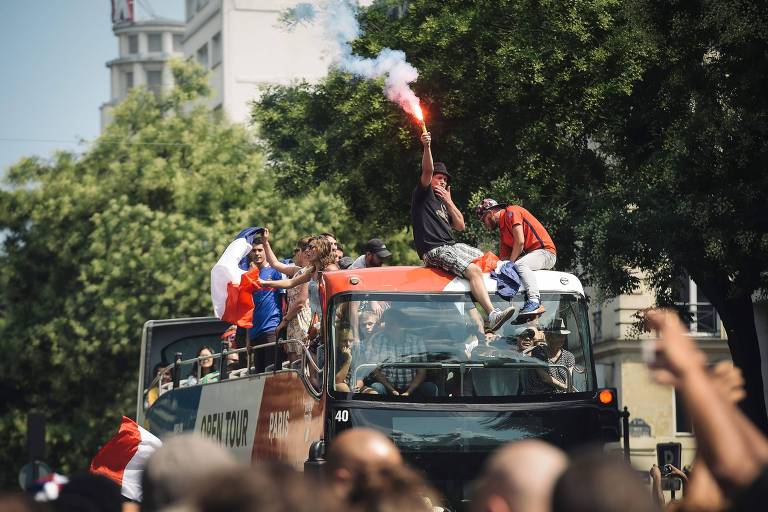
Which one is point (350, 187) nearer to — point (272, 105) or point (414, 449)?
point (272, 105)

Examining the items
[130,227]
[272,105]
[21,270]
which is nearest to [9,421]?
[21,270]

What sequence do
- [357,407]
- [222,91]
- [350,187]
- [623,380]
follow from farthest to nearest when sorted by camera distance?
[222,91] → [623,380] → [350,187] → [357,407]

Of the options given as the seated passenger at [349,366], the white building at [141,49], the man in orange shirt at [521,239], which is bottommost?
the seated passenger at [349,366]

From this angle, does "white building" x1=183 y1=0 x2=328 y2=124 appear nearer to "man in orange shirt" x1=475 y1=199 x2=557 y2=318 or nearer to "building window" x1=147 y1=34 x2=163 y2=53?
"man in orange shirt" x1=475 y1=199 x2=557 y2=318

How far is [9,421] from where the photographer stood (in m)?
45.4

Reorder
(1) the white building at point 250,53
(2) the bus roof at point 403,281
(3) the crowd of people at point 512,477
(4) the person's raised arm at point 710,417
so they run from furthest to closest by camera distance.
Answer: (1) the white building at point 250,53 → (2) the bus roof at point 403,281 → (4) the person's raised arm at point 710,417 → (3) the crowd of people at point 512,477

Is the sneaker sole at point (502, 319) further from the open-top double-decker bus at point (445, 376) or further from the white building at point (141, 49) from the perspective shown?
the white building at point (141, 49)

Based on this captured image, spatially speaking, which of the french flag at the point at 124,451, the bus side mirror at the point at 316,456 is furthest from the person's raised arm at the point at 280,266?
the french flag at the point at 124,451

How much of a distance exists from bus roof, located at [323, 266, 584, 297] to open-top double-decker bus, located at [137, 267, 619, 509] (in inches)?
0.5

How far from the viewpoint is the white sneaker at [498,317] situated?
45.3 ft

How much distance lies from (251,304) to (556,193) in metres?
8.35

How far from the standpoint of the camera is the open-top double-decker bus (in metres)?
13.7

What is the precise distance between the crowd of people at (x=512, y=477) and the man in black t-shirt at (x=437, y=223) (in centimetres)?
921

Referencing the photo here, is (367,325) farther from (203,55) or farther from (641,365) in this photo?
(203,55)
